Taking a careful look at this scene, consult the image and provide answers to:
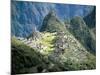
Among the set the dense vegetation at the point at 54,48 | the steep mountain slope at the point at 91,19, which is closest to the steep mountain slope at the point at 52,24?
the dense vegetation at the point at 54,48

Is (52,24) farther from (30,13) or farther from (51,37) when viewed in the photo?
(30,13)

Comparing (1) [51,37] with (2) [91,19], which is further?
(2) [91,19]

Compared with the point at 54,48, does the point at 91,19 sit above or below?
above

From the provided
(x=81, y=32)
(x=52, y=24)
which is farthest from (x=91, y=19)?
(x=52, y=24)

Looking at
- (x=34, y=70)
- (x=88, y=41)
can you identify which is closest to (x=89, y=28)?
(x=88, y=41)

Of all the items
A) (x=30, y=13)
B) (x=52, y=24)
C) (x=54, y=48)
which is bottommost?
(x=54, y=48)

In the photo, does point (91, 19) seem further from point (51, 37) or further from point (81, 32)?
point (51, 37)

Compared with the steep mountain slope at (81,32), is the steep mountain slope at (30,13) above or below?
above

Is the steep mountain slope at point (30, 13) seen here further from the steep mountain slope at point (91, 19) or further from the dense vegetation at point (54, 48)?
the steep mountain slope at point (91, 19)

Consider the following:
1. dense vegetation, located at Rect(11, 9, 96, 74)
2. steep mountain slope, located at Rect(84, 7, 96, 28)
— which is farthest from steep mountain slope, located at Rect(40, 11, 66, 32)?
steep mountain slope, located at Rect(84, 7, 96, 28)
